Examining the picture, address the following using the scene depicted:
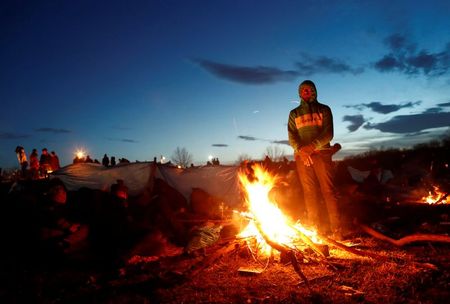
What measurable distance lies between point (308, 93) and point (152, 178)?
29.8 ft

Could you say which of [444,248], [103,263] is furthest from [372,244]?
[103,263]

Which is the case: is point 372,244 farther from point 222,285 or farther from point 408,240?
point 222,285

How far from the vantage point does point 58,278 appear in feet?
17.8

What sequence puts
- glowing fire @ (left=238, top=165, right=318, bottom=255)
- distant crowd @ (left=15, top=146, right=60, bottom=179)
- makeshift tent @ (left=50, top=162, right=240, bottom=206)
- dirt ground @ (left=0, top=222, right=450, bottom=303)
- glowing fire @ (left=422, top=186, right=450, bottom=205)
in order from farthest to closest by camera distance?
distant crowd @ (left=15, top=146, right=60, bottom=179), makeshift tent @ (left=50, top=162, right=240, bottom=206), glowing fire @ (left=422, top=186, right=450, bottom=205), glowing fire @ (left=238, top=165, right=318, bottom=255), dirt ground @ (left=0, top=222, right=450, bottom=303)

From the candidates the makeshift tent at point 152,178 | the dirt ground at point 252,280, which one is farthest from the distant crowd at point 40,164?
the dirt ground at point 252,280

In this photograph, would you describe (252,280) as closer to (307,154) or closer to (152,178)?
(307,154)

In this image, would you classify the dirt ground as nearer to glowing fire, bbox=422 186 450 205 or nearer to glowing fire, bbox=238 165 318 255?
glowing fire, bbox=238 165 318 255

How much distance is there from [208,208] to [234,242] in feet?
22.6

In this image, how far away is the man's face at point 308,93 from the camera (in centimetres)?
618

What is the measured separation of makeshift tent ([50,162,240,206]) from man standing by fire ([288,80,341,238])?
7554mm

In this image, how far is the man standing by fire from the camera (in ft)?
19.5

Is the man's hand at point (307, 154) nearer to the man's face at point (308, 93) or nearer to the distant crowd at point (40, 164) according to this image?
the man's face at point (308, 93)

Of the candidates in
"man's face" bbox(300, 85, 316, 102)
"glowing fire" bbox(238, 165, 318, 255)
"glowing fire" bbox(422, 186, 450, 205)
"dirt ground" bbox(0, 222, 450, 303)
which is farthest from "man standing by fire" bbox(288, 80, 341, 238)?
"glowing fire" bbox(422, 186, 450, 205)

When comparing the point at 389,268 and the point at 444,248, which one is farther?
the point at 444,248
